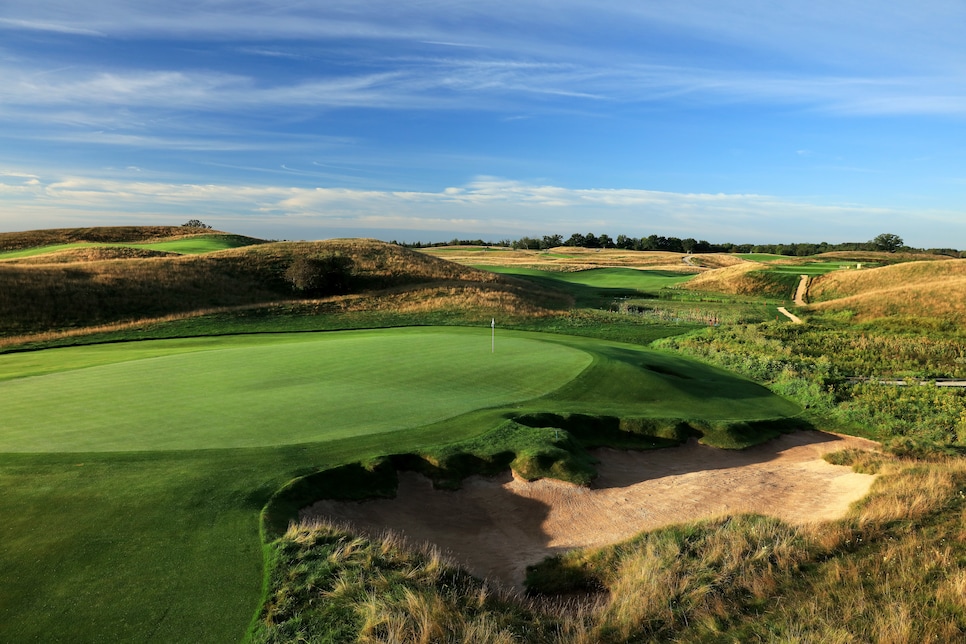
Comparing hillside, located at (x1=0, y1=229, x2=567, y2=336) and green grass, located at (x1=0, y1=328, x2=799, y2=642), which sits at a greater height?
hillside, located at (x1=0, y1=229, x2=567, y2=336)

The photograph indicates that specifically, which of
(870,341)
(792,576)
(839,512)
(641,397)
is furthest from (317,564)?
(870,341)

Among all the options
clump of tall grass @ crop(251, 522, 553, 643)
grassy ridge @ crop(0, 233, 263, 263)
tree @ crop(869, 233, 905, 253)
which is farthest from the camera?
tree @ crop(869, 233, 905, 253)

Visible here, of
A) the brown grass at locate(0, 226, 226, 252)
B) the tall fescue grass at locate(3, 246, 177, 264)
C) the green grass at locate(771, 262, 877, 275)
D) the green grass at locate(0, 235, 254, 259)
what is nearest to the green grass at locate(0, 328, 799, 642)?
the tall fescue grass at locate(3, 246, 177, 264)

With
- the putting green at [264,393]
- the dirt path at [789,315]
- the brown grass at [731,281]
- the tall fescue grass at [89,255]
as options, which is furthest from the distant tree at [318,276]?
the brown grass at [731,281]

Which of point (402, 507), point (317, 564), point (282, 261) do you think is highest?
point (282, 261)

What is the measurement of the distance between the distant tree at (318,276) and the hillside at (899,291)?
143ft

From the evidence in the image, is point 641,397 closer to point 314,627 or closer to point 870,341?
point 314,627

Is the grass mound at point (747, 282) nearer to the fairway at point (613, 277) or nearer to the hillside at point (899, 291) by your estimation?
the hillside at point (899, 291)

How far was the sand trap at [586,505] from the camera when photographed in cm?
931

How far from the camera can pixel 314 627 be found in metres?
5.96

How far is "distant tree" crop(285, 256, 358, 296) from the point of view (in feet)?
157

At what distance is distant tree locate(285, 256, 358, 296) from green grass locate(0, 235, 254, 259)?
19.6 metres

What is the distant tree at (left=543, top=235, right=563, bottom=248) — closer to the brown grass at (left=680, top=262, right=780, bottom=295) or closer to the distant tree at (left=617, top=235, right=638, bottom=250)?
the distant tree at (left=617, top=235, right=638, bottom=250)

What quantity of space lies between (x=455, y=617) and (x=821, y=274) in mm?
70740
